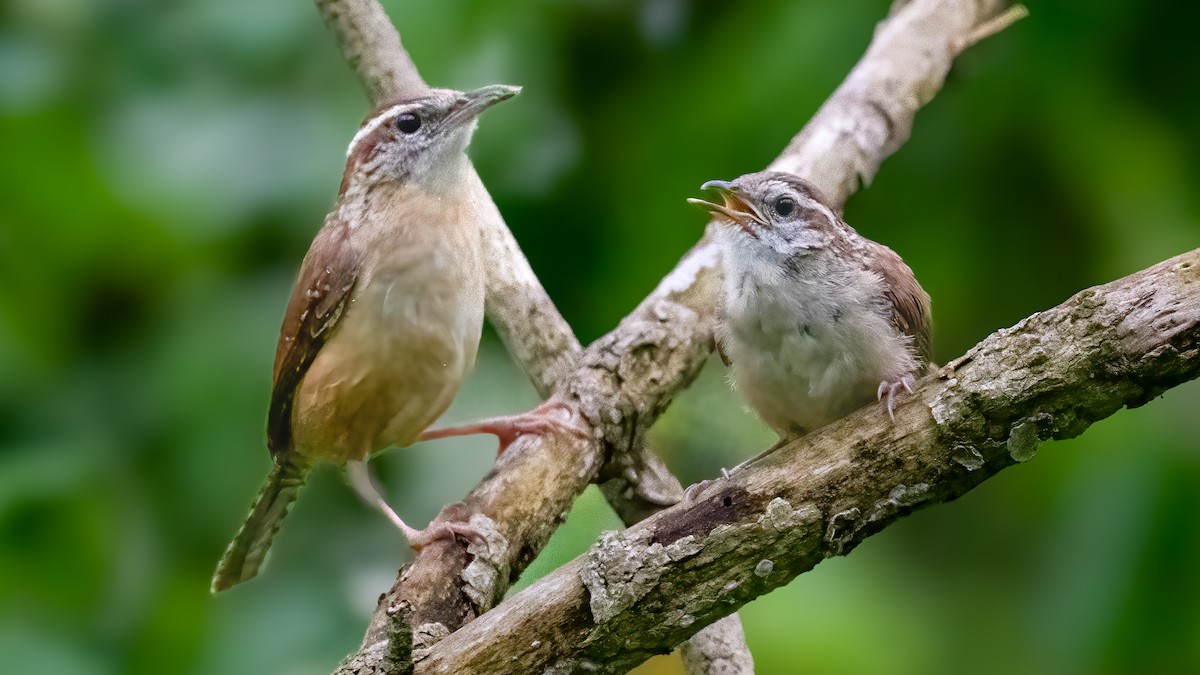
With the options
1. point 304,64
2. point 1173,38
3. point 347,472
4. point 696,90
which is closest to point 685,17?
point 696,90

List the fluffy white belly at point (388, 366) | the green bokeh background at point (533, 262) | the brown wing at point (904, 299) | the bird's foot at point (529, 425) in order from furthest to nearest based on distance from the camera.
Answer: the green bokeh background at point (533, 262) → the bird's foot at point (529, 425) → the brown wing at point (904, 299) → the fluffy white belly at point (388, 366)

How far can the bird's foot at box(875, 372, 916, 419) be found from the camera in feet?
6.59

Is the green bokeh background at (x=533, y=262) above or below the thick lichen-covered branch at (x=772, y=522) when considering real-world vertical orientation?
above

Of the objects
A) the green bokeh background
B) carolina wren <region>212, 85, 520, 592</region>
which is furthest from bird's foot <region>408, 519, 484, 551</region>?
the green bokeh background

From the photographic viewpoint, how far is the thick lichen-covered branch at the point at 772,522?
1.87m

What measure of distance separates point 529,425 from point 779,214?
2.68 feet

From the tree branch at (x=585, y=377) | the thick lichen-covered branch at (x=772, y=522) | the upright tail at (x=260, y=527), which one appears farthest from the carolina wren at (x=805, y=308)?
the upright tail at (x=260, y=527)

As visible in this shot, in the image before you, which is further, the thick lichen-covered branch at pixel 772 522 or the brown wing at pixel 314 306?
the brown wing at pixel 314 306

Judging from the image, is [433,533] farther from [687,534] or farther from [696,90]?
[696,90]

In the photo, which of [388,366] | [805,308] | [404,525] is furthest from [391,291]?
[805,308]

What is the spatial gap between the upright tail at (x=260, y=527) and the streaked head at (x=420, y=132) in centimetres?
74

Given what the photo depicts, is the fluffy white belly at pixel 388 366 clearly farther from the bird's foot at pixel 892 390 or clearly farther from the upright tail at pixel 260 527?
the bird's foot at pixel 892 390

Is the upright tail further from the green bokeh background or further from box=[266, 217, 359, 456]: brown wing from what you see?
the green bokeh background

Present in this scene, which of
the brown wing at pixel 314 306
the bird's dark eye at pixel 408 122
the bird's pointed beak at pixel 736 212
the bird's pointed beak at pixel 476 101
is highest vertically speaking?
the bird's dark eye at pixel 408 122
